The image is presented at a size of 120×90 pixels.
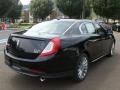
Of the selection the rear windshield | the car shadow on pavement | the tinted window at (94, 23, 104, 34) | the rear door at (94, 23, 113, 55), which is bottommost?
the car shadow on pavement

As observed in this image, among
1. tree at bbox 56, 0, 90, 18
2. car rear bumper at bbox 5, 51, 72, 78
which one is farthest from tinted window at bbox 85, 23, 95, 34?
tree at bbox 56, 0, 90, 18

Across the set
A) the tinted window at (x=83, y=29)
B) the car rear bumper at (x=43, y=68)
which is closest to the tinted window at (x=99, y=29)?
the tinted window at (x=83, y=29)

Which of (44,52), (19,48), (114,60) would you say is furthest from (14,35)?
(114,60)

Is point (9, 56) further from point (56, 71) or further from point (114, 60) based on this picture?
point (114, 60)

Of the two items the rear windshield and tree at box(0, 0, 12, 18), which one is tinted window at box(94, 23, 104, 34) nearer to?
the rear windshield

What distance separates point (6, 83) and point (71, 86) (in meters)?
1.48

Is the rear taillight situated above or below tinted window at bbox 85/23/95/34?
below

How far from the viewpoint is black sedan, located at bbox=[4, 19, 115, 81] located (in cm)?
474

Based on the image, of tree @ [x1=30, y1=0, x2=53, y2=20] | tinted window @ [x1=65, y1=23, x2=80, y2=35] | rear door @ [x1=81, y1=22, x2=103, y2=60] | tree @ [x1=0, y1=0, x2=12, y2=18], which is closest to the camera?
tinted window @ [x1=65, y1=23, x2=80, y2=35]

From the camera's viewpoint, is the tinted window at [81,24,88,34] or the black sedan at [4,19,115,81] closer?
the black sedan at [4,19,115,81]

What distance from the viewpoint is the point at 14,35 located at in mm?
5309

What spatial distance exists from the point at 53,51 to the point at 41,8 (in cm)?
4669

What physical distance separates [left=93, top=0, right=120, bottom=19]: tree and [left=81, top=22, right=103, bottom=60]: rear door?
25976 mm

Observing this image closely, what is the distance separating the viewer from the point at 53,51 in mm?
4734
